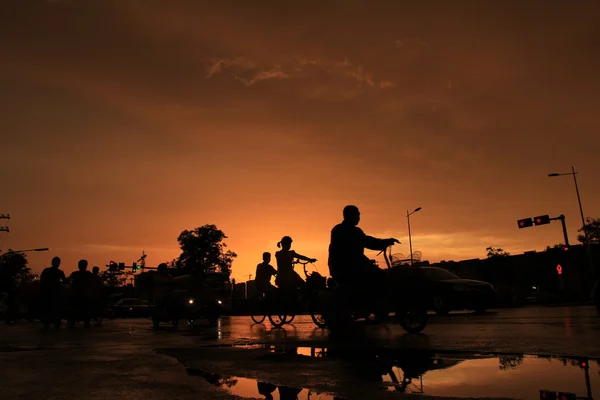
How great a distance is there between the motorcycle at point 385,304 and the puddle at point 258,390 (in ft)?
15.1

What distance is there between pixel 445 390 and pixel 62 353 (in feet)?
18.6

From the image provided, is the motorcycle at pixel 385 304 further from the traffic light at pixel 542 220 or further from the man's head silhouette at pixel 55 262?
the traffic light at pixel 542 220

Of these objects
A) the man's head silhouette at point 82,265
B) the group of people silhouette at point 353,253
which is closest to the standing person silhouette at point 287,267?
the group of people silhouette at point 353,253

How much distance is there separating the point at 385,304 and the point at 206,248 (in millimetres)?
89906

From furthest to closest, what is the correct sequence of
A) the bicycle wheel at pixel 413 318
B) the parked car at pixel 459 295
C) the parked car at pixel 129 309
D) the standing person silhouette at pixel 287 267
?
1. the parked car at pixel 129 309
2. the parked car at pixel 459 295
3. the standing person silhouette at pixel 287 267
4. the bicycle wheel at pixel 413 318

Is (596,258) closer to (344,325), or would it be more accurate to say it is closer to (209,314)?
(209,314)

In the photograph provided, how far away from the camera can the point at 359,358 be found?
5.90 meters

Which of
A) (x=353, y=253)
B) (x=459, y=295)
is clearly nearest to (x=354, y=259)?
(x=353, y=253)

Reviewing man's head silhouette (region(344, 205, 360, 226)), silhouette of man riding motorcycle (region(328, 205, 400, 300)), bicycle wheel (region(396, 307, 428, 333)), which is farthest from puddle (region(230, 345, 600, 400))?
man's head silhouette (region(344, 205, 360, 226))

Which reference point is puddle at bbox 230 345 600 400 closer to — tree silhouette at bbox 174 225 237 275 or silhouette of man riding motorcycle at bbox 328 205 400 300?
silhouette of man riding motorcycle at bbox 328 205 400 300

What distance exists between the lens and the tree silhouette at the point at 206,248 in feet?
315

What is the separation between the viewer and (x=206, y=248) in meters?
96.9

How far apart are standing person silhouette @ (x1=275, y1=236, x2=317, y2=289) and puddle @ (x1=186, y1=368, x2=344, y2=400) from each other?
30.1 feet

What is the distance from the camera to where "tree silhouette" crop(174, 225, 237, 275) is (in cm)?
9600
